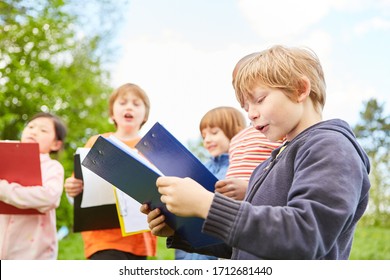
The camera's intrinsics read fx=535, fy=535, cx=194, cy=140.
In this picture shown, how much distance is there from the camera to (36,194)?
3.36m

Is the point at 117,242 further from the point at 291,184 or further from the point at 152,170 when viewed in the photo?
the point at 291,184

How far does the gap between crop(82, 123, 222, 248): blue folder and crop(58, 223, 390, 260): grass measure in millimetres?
5386

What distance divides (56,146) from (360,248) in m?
5.83

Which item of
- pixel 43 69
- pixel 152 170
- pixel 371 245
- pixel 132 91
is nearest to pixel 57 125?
pixel 132 91

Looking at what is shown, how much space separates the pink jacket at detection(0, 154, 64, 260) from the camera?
3.31 metres

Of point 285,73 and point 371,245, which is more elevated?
point 285,73

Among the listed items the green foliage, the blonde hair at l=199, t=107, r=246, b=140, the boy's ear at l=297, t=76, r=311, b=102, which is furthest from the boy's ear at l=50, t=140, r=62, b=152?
the green foliage

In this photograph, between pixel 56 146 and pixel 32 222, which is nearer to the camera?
pixel 32 222

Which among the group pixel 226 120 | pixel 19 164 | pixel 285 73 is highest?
pixel 285 73

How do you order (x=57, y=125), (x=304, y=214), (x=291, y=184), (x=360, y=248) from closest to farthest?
(x=304, y=214)
(x=291, y=184)
(x=57, y=125)
(x=360, y=248)
